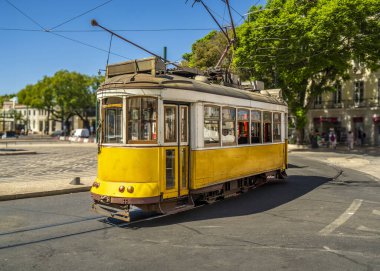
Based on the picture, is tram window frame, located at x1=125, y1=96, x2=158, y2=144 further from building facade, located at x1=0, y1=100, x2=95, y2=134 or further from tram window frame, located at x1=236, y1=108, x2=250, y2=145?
building facade, located at x1=0, y1=100, x2=95, y2=134

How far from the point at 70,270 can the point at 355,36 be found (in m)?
26.9

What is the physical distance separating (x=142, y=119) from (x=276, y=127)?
6.43 m

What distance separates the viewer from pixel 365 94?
43562 millimetres

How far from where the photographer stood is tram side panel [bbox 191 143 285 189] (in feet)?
29.4

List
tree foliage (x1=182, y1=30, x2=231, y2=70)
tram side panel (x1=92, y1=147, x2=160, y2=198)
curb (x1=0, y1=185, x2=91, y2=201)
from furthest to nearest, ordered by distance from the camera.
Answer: tree foliage (x1=182, y1=30, x2=231, y2=70), curb (x1=0, y1=185, x2=91, y2=201), tram side panel (x1=92, y1=147, x2=160, y2=198)

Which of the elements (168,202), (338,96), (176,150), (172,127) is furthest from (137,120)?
(338,96)

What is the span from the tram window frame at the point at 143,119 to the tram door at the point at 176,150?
25 cm

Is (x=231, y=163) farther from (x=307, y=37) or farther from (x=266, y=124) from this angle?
(x=307, y=37)

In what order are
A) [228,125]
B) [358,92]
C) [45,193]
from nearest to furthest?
[228,125] → [45,193] → [358,92]

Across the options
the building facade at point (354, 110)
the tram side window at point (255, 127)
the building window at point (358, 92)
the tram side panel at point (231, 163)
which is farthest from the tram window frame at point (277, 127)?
the building window at point (358, 92)

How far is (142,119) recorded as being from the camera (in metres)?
8.15

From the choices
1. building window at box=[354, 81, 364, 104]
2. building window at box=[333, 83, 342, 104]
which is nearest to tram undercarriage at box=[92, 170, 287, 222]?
building window at box=[354, 81, 364, 104]

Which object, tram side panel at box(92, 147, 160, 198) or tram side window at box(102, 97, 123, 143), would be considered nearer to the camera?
tram side panel at box(92, 147, 160, 198)

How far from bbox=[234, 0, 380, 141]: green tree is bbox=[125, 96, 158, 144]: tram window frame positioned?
1828 centimetres
